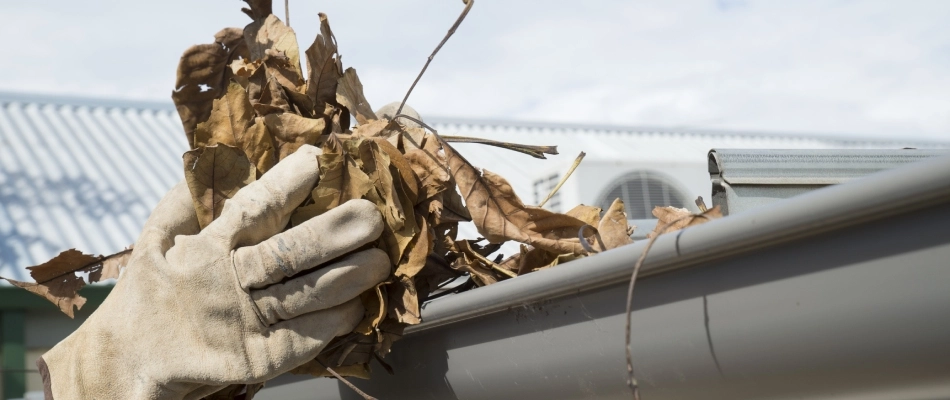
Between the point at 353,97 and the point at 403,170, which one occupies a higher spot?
the point at 353,97

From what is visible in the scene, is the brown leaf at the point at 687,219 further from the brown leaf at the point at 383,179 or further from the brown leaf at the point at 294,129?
the brown leaf at the point at 294,129

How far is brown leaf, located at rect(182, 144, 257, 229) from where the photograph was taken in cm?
100

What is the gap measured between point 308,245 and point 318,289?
2.0 inches

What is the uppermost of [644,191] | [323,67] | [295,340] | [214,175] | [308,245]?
[644,191]

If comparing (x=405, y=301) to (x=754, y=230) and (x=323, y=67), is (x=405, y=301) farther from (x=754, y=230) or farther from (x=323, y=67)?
(x=754, y=230)

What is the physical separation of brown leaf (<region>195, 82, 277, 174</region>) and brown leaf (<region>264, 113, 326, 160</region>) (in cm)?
1

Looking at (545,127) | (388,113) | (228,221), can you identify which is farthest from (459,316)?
(545,127)

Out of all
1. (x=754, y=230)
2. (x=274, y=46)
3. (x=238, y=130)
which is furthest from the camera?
(x=274, y=46)

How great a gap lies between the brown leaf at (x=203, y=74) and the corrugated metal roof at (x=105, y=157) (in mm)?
3066

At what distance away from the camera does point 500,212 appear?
0.98 m

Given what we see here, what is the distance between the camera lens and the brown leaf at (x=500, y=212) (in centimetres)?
94

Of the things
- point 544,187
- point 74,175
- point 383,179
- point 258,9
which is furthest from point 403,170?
point 74,175

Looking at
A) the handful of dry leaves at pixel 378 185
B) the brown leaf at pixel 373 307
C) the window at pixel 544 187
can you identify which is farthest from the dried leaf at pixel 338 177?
the window at pixel 544 187

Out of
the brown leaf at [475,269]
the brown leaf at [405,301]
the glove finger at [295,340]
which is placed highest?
the brown leaf at [475,269]
